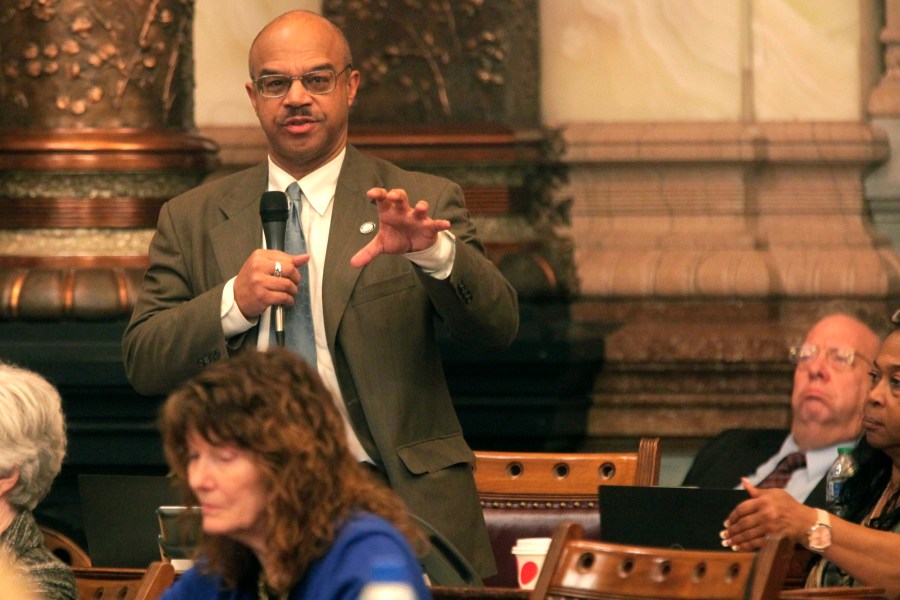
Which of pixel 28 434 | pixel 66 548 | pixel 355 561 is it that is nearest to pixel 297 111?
pixel 28 434

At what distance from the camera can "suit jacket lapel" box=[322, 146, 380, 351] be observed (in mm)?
3732

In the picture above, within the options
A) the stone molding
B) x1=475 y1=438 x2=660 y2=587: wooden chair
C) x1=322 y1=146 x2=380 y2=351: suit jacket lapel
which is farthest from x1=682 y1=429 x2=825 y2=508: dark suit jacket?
x1=322 y1=146 x2=380 y2=351: suit jacket lapel

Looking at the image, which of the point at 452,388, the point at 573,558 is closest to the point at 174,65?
the point at 452,388

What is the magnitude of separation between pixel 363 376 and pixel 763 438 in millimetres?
2155

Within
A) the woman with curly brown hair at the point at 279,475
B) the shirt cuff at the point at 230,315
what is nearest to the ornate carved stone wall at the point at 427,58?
the shirt cuff at the point at 230,315

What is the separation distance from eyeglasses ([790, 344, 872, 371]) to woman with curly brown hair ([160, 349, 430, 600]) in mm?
2844

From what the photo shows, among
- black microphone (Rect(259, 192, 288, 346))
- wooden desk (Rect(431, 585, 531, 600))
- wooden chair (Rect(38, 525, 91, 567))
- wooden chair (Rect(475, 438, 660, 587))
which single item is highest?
black microphone (Rect(259, 192, 288, 346))

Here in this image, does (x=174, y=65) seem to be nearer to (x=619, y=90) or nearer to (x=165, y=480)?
(x=619, y=90)

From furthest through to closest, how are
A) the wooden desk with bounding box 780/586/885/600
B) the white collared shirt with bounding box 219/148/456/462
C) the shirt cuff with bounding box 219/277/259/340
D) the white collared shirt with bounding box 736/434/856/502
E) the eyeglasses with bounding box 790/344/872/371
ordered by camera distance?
the eyeglasses with bounding box 790/344/872/371 → the white collared shirt with bounding box 736/434/856/502 → the shirt cuff with bounding box 219/277/259/340 → the white collared shirt with bounding box 219/148/456/462 → the wooden desk with bounding box 780/586/885/600

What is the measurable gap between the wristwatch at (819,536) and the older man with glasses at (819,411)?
122 centimetres

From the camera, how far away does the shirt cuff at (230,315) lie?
3.65m

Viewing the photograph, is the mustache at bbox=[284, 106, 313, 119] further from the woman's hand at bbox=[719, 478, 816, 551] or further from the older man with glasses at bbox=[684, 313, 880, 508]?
the older man with glasses at bbox=[684, 313, 880, 508]

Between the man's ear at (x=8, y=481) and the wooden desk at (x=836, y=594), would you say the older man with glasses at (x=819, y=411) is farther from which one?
the man's ear at (x=8, y=481)

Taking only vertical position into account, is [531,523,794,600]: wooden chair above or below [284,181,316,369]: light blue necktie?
below
